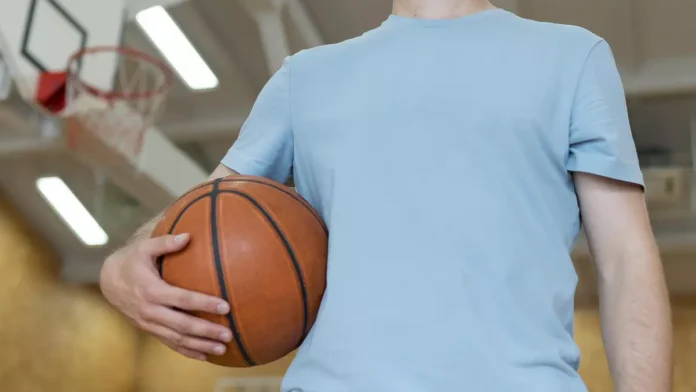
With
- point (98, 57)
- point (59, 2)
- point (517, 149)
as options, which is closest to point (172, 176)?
point (98, 57)

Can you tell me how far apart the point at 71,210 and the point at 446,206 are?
490 cm

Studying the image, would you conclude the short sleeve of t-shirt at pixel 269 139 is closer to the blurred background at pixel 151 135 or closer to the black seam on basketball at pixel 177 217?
the black seam on basketball at pixel 177 217

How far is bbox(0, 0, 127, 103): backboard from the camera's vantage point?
10.5 ft

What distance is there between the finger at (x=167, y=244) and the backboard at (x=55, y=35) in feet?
8.77

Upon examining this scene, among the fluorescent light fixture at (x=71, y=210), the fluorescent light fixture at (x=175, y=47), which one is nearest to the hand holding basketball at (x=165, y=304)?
the fluorescent light fixture at (x=175, y=47)

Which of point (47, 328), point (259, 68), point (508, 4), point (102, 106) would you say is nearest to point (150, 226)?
point (102, 106)

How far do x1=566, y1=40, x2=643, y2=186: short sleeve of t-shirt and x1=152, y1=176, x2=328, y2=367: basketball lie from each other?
317mm

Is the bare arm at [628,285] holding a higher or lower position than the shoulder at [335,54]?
lower

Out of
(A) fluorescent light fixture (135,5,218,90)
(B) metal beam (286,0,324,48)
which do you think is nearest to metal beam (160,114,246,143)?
(A) fluorescent light fixture (135,5,218,90)

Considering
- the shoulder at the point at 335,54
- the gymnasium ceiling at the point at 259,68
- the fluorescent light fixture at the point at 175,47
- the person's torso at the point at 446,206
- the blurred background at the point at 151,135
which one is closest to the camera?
the person's torso at the point at 446,206

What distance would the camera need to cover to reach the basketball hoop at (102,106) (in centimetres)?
334

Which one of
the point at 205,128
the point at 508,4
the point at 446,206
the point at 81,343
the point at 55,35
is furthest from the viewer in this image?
the point at 81,343

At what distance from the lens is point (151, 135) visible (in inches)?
155

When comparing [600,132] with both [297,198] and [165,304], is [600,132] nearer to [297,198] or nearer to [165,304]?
[297,198]
